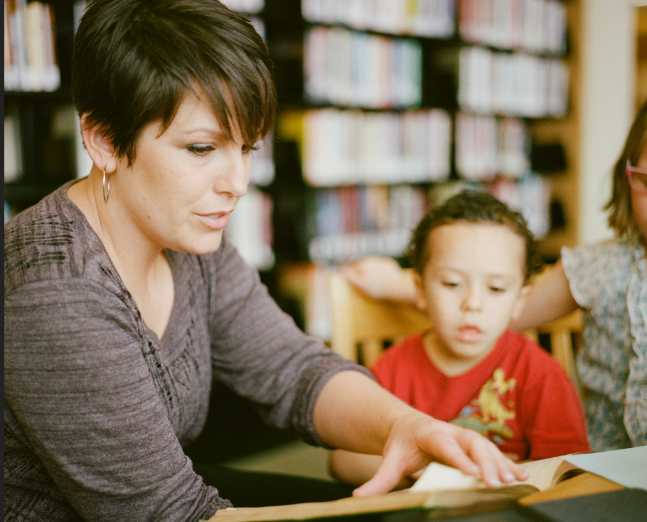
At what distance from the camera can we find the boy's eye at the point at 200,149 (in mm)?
798

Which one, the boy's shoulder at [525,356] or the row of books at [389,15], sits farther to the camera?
the row of books at [389,15]

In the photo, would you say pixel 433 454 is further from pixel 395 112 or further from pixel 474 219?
pixel 395 112

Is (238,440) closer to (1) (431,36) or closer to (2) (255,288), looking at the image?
(2) (255,288)

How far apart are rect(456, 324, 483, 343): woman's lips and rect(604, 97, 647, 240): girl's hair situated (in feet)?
1.27

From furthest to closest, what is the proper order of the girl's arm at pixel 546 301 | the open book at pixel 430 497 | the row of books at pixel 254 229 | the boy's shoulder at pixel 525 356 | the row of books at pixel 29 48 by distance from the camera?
the row of books at pixel 254 229
the row of books at pixel 29 48
the girl's arm at pixel 546 301
the boy's shoulder at pixel 525 356
the open book at pixel 430 497

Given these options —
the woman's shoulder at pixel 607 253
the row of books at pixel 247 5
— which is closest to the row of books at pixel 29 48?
the row of books at pixel 247 5

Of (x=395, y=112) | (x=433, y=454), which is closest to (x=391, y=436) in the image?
(x=433, y=454)

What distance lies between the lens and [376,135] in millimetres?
2758

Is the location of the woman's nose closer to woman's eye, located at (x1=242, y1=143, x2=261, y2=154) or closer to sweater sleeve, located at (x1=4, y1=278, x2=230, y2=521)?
woman's eye, located at (x1=242, y1=143, x2=261, y2=154)

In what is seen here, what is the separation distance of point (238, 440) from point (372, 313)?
1.46 metres

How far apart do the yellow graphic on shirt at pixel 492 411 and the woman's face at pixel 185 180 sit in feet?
2.01

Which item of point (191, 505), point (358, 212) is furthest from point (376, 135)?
point (191, 505)

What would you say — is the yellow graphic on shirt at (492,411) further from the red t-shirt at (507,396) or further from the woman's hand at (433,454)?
the woman's hand at (433,454)

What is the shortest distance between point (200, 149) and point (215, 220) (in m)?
0.11
